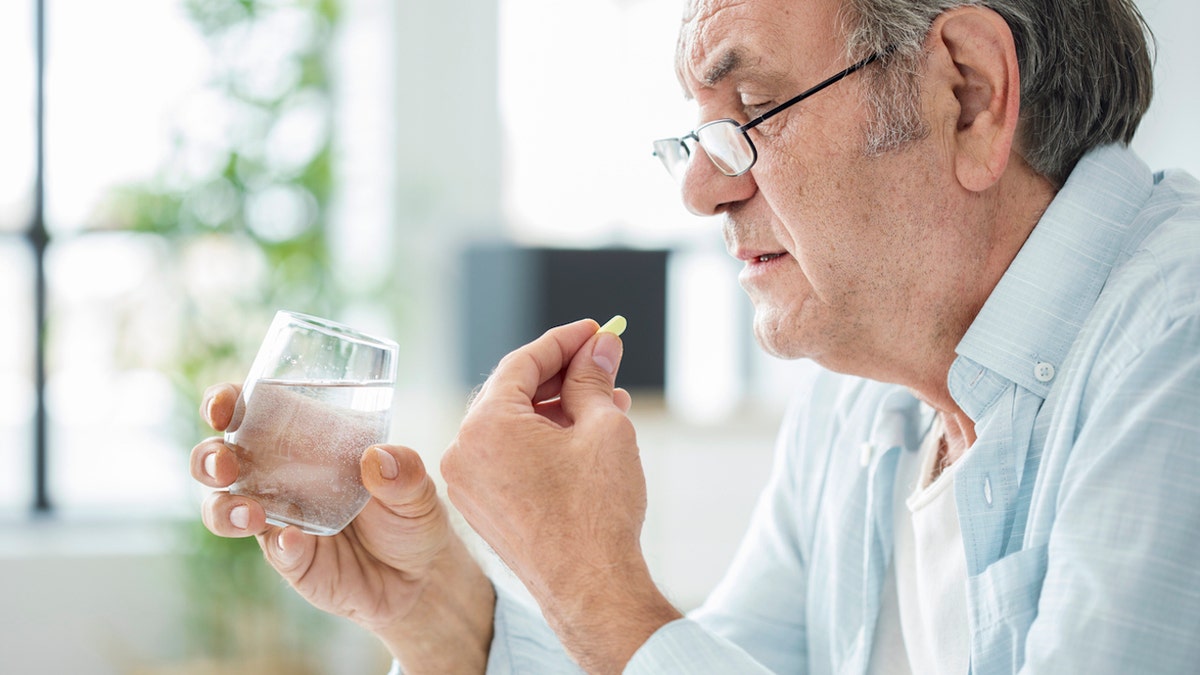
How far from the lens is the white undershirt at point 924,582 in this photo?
1284mm

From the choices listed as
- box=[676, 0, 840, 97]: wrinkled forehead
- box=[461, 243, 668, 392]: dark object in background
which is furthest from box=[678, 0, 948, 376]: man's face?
box=[461, 243, 668, 392]: dark object in background

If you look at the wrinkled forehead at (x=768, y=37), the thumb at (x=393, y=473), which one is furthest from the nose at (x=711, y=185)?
the thumb at (x=393, y=473)

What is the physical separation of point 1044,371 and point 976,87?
35cm

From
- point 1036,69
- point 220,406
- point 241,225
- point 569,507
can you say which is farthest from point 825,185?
point 241,225

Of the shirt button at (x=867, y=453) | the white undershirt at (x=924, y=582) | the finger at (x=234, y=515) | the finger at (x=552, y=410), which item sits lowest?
the white undershirt at (x=924, y=582)

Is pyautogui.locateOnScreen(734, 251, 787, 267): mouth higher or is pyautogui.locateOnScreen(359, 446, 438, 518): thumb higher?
pyautogui.locateOnScreen(734, 251, 787, 267): mouth

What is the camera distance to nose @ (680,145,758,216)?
1.33 metres

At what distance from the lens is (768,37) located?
1.26 m

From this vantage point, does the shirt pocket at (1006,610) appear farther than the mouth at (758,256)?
No

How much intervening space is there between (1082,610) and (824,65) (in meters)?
0.68

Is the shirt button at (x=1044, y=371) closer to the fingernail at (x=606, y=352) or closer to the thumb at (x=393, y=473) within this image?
the fingernail at (x=606, y=352)

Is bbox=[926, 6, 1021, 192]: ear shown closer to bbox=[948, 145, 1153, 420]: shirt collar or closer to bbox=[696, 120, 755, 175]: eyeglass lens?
bbox=[948, 145, 1153, 420]: shirt collar

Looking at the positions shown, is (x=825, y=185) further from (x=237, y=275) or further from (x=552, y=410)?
(x=237, y=275)

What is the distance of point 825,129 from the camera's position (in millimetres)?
1261
